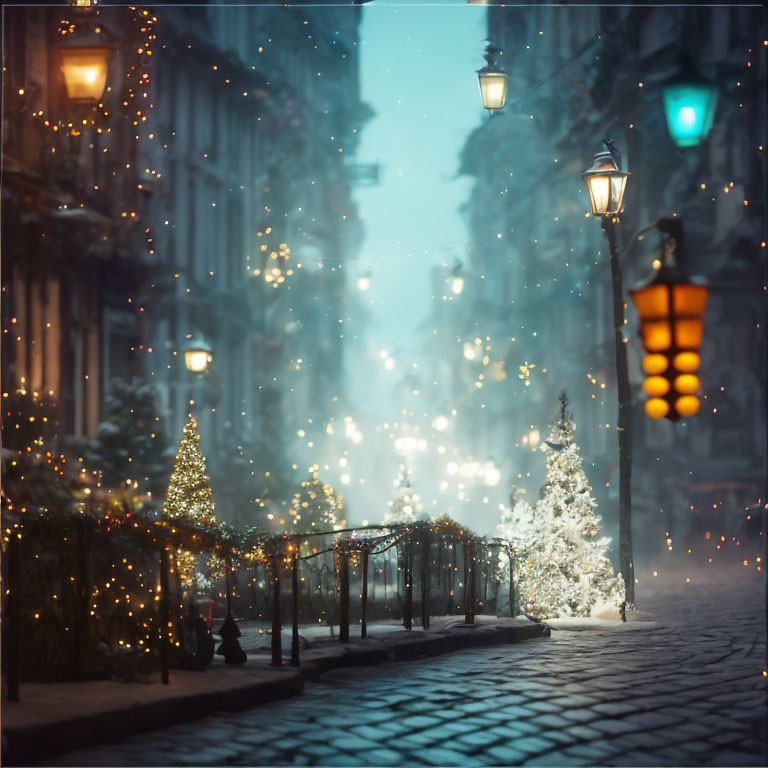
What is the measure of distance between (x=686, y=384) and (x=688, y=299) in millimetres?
493

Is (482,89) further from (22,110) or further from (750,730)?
(750,730)

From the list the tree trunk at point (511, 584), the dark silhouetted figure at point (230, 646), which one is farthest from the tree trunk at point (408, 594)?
the dark silhouetted figure at point (230, 646)

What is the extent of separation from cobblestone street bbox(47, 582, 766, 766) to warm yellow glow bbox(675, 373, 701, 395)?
2722 mm

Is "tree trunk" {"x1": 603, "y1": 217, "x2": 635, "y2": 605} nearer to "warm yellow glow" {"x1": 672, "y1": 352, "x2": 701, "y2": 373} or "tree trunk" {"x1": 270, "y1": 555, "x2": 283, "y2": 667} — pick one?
"tree trunk" {"x1": 270, "y1": 555, "x2": 283, "y2": 667}

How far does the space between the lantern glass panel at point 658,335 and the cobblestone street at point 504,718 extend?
2.90 metres

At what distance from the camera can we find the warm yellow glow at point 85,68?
10445mm

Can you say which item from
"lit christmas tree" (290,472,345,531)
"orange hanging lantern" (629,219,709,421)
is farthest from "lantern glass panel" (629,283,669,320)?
"lit christmas tree" (290,472,345,531)

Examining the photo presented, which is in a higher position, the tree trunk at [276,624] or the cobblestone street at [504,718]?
the tree trunk at [276,624]

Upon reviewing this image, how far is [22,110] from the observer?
19.0 metres

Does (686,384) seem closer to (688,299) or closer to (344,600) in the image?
(688,299)

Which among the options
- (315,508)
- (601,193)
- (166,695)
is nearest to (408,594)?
(601,193)

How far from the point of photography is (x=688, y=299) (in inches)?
258

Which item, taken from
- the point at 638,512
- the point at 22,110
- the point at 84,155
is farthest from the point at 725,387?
the point at 22,110

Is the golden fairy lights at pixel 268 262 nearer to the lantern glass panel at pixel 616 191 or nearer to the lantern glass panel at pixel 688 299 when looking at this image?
the lantern glass panel at pixel 616 191
